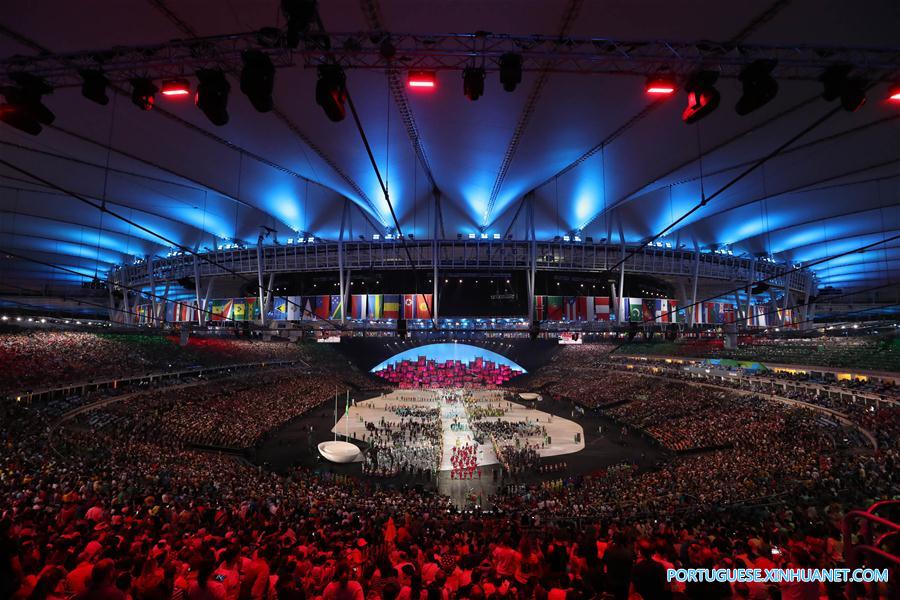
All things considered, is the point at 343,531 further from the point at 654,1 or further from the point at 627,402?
the point at 627,402

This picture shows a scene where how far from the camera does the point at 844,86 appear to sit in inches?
264

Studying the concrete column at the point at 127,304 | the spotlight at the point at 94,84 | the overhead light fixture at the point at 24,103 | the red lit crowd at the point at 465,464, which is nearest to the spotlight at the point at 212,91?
the spotlight at the point at 94,84

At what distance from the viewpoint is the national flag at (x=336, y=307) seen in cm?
2664

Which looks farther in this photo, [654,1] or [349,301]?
[349,301]

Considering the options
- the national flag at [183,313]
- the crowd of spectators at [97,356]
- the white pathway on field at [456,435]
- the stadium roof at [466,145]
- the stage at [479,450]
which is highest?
the stadium roof at [466,145]

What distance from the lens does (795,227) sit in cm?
2669

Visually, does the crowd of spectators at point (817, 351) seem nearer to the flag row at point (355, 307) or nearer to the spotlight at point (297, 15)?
the flag row at point (355, 307)

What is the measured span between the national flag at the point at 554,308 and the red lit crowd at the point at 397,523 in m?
10.0

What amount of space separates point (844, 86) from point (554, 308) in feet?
65.7

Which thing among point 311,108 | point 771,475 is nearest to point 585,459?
point 771,475

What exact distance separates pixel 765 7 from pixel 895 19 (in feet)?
9.95

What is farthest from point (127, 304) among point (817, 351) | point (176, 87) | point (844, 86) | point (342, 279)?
point (817, 351)

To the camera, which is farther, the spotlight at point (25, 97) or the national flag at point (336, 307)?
the national flag at point (336, 307)

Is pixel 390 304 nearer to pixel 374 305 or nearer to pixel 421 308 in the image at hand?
pixel 374 305
